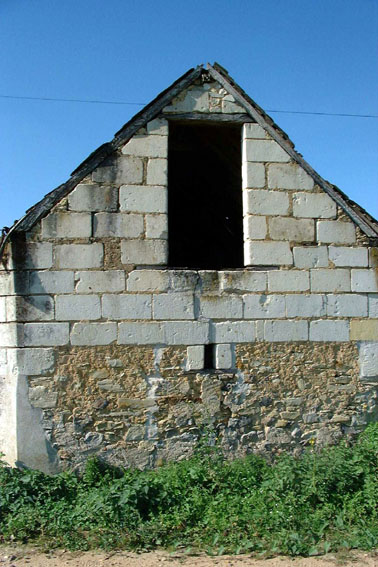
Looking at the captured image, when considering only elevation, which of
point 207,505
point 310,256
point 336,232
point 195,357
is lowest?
point 207,505

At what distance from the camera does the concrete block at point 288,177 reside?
6.53 m

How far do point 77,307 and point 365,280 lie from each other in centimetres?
343

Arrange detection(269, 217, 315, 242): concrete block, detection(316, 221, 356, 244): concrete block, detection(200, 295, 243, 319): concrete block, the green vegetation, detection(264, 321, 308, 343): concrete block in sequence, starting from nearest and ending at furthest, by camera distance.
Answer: the green vegetation, detection(200, 295, 243, 319): concrete block, detection(264, 321, 308, 343): concrete block, detection(269, 217, 315, 242): concrete block, detection(316, 221, 356, 244): concrete block

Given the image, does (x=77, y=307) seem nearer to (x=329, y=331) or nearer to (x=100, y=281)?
(x=100, y=281)

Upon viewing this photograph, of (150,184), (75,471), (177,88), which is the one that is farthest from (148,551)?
(177,88)

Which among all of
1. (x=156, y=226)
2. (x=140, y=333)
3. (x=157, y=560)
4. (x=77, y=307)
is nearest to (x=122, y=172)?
(x=156, y=226)

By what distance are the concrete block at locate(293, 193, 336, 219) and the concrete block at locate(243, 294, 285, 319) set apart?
3.47 ft

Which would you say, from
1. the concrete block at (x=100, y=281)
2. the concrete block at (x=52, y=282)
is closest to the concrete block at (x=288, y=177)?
the concrete block at (x=100, y=281)

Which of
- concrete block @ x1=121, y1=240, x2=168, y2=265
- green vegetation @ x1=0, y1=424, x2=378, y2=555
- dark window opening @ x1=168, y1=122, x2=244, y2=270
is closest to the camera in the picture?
green vegetation @ x1=0, y1=424, x2=378, y2=555

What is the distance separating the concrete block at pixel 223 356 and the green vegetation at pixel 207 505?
3.39 feet

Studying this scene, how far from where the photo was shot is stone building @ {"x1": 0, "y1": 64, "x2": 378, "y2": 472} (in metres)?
5.94

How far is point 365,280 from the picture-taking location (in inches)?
260

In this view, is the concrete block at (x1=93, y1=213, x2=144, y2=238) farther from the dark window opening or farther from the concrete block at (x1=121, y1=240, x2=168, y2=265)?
the dark window opening

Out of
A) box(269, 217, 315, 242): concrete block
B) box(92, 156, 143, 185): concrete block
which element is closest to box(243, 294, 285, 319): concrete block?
box(269, 217, 315, 242): concrete block
